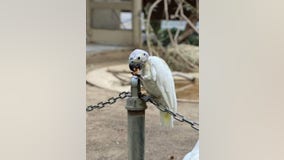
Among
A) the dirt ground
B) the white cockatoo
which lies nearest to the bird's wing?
the white cockatoo

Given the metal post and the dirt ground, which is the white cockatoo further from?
the dirt ground

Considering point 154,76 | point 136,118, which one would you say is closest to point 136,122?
point 136,118

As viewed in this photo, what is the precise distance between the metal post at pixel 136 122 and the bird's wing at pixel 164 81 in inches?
3.6

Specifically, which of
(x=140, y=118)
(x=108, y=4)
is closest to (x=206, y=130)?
(x=140, y=118)

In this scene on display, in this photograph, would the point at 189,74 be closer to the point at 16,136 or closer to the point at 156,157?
the point at 156,157

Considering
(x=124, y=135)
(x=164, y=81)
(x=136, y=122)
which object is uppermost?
(x=164, y=81)

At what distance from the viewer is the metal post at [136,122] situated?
6.07ft

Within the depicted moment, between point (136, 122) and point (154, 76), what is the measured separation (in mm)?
187

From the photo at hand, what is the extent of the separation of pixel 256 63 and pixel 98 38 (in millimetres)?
6592

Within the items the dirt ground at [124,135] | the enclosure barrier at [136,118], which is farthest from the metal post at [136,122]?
the dirt ground at [124,135]

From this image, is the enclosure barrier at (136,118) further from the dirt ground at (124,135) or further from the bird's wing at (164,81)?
the dirt ground at (124,135)

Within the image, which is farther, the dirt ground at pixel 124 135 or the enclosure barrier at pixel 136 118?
the dirt ground at pixel 124 135

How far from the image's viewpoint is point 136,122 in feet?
6.09

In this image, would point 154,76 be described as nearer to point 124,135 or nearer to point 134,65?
point 134,65
